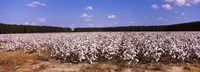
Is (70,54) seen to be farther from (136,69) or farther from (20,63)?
(136,69)

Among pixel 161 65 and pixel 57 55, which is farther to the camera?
pixel 57 55

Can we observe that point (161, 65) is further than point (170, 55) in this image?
No

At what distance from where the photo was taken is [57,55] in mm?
19797

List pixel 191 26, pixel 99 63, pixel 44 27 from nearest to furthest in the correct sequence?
pixel 99 63 < pixel 191 26 < pixel 44 27

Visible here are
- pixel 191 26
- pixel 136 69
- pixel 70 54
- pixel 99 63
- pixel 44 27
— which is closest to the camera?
pixel 136 69

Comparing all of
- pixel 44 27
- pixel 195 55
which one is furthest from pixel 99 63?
pixel 44 27

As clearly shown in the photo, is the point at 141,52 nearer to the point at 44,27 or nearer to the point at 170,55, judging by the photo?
the point at 170,55

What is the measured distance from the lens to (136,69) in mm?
15078

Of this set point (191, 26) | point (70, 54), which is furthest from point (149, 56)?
point (191, 26)

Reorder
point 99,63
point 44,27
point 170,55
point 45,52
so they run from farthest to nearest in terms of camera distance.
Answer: point 44,27, point 45,52, point 170,55, point 99,63

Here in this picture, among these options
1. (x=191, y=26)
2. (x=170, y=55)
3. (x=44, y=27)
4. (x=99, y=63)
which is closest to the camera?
(x=99, y=63)

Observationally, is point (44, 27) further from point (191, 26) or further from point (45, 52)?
point (45, 52)

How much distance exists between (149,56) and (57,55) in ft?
16.0

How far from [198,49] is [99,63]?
496 cm
